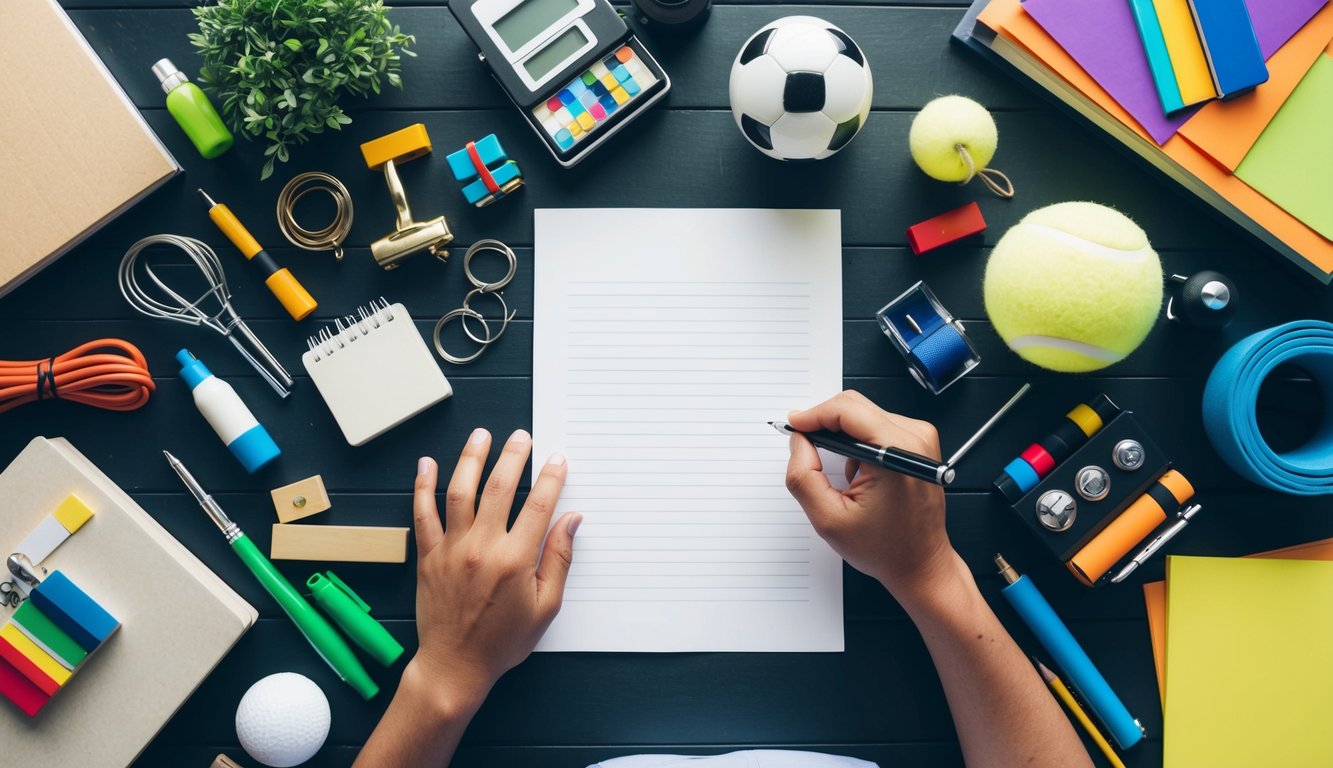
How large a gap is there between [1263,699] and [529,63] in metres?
1.42

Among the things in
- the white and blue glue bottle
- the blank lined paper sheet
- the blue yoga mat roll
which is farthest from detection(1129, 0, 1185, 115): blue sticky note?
the white and blue glue bottle

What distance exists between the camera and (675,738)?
116 cm

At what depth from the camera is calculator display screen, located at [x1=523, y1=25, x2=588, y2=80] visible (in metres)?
1.14

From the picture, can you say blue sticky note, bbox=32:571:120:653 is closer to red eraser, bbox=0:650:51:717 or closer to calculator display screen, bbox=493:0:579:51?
red eraser, bbox=0:650:51:717

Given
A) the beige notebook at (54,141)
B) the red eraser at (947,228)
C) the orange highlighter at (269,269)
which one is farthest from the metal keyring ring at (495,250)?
the red eraser at (947,228)

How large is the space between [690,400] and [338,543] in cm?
56

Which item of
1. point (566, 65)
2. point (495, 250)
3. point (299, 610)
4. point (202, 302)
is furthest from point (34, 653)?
point (566, 65)

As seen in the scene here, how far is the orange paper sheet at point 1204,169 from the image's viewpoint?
1149 millimetres

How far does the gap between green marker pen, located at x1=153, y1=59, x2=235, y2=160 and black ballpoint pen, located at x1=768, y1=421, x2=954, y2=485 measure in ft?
3.10

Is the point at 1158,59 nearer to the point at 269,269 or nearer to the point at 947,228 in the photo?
the point at 947,228

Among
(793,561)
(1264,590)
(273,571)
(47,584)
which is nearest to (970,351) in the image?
(793,561)

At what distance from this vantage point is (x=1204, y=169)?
1.15 metres

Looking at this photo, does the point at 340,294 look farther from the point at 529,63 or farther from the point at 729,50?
the point at 729,50

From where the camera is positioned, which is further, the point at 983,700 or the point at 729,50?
the point at 729,50
